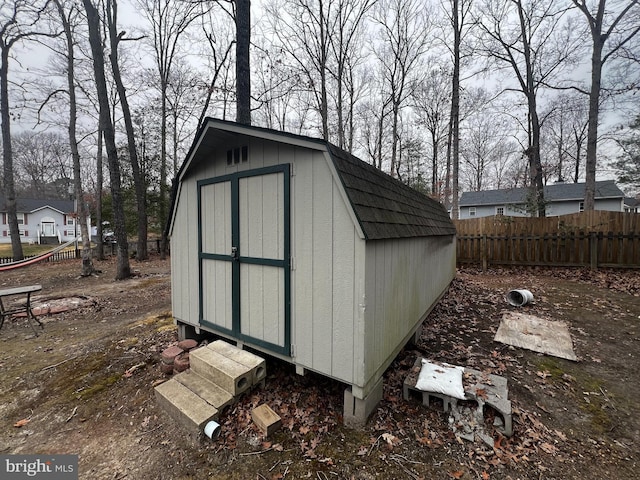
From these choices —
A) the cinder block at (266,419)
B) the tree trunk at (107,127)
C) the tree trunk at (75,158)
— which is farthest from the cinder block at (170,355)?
the tree trunk at (75,158)

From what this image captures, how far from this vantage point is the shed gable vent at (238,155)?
2943 millimetres

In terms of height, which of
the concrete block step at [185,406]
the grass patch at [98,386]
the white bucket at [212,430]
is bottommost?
the grass patch at [98,386]

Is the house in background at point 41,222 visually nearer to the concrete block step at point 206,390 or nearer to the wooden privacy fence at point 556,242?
the concrete block step at point 206,390

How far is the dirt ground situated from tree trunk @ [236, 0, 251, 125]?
4423 millimetres

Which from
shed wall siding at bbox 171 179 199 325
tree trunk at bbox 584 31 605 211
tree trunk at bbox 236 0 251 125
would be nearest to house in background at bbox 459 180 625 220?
tree trunk at bbox 584 31 605 211

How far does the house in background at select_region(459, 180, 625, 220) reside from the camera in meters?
21.9

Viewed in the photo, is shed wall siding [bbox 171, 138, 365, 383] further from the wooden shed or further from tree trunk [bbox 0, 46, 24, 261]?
tree trunk [bbox 0, 46, 24, 261]

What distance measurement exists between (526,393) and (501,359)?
0.74 meters

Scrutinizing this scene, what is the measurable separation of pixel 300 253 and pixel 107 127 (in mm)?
9289

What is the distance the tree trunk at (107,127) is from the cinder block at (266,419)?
28.2 feet

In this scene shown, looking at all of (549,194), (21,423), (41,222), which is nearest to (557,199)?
(549,194)

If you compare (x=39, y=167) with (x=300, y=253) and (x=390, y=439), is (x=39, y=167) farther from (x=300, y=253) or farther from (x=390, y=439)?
(x=390, y=439)

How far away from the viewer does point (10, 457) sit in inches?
82.6

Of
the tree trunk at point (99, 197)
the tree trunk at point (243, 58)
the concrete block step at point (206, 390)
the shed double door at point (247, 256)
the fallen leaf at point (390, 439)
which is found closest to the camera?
the fallen leaf at point (390, 439)
